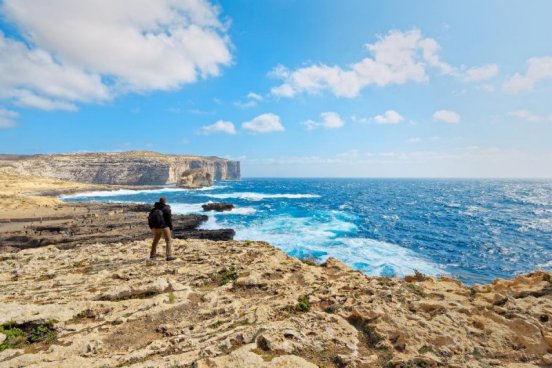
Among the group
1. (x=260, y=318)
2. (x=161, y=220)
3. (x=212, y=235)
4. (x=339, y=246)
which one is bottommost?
(x=339, y=246)

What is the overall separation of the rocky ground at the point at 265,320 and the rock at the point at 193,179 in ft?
458

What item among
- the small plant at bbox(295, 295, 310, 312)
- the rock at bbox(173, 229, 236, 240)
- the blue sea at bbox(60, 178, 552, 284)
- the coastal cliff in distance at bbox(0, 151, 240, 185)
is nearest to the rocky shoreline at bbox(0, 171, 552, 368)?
the small plant at bbox(295, 295, 310, 312)

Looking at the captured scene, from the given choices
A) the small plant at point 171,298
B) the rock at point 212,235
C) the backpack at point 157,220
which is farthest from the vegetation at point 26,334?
the rock at point 212,235

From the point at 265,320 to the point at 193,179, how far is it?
150 m

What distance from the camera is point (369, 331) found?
703cm

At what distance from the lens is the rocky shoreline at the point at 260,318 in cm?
600

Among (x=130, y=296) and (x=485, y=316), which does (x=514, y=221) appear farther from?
(x=130, y=296)

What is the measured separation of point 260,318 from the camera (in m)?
7.52

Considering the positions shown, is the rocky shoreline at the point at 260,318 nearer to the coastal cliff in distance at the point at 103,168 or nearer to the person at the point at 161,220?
the person at the point at 161,220

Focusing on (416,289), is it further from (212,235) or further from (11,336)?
(212,235)

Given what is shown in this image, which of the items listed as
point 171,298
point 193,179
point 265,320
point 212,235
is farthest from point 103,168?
point 265,320

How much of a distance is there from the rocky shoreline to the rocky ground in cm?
3

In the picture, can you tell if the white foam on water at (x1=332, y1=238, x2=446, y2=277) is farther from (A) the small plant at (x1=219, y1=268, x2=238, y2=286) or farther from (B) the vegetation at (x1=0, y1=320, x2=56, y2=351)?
(B) the vegetation at (x1=0, y1=320, x2=56, y2=351)

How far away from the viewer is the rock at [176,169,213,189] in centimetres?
14629
